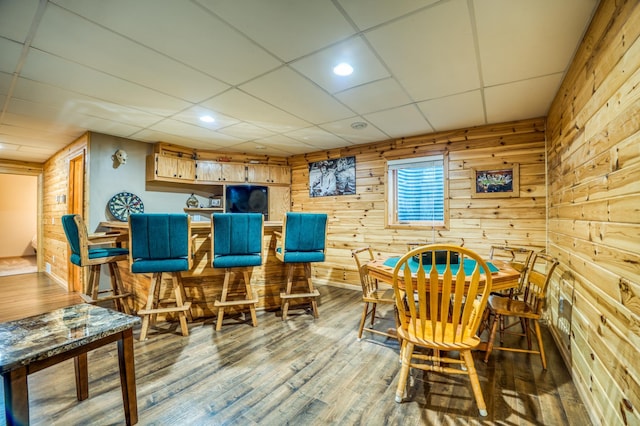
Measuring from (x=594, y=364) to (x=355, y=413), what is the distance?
56.1 inches

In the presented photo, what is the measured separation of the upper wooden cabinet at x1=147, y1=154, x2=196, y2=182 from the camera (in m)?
4.42

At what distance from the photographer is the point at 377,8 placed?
1585mm

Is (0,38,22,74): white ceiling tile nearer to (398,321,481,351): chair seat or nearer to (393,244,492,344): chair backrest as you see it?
(393,244,492,344): chair backrest

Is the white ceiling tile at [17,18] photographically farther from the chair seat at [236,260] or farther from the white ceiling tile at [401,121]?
the white ceiling tile at [401,121]

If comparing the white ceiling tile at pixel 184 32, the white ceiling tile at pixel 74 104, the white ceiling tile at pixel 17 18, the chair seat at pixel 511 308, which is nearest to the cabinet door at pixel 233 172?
the white ceiling tile at pixel 74 104

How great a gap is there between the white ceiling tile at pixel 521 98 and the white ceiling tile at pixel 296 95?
1.49m

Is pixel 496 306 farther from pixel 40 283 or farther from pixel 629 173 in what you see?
pixel 40 283

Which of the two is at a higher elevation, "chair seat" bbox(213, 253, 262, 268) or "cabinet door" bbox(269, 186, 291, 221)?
"cabinet door" bbox(269, 186, 291, 221)

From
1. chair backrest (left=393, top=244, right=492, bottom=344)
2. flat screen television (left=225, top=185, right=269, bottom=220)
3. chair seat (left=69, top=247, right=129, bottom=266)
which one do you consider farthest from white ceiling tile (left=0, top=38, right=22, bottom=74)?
flat screen television (left=225, top=185, right=269, bottom=220)

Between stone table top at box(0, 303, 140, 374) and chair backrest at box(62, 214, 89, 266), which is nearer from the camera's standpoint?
stone table top at box(0, 303, 140, 374)

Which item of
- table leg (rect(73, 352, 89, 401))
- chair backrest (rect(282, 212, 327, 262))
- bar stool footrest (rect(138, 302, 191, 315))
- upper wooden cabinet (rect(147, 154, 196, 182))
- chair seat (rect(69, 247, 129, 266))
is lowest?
table leg (rect(73, 352, 89, 401))

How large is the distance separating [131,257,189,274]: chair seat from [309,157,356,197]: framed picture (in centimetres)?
298

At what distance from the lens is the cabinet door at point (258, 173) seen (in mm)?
5297

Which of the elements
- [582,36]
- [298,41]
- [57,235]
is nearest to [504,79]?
[582,36]
